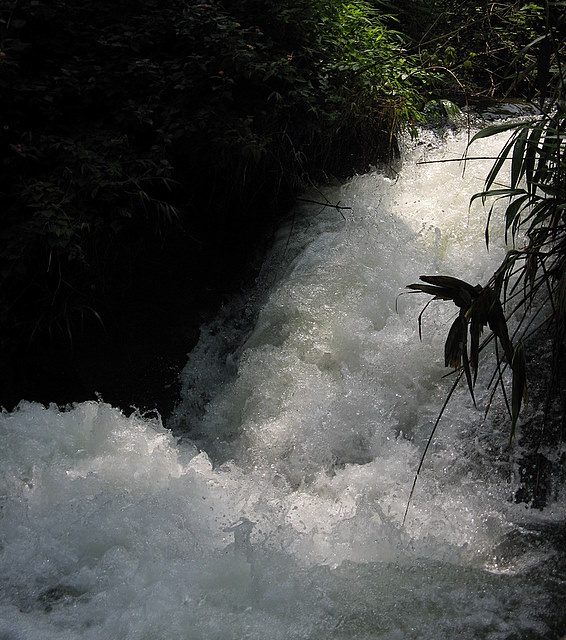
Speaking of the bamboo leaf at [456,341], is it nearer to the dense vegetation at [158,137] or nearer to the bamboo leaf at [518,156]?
the bamboo leaf at [518,156]

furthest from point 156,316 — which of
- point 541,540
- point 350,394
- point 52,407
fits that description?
point 541,540

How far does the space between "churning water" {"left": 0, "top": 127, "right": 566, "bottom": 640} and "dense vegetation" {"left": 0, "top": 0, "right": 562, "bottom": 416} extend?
1.17ft

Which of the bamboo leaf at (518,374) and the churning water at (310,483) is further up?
the bamboo leaf at (518,374)

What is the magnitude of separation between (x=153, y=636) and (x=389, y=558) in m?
0.78

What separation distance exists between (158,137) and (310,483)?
6.75ft

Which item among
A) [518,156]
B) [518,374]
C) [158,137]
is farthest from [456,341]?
[158,137]

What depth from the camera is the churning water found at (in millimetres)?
2145

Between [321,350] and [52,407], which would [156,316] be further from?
[321,350]

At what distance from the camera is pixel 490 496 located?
2.64 m

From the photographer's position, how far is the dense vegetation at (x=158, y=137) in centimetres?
381

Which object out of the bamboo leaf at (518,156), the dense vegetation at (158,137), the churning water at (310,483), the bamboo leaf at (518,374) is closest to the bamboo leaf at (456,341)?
the bamboo leaf at (518,374)

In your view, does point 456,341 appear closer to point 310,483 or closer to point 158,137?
point 310,483

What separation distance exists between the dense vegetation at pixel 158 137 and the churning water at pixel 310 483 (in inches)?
14.1

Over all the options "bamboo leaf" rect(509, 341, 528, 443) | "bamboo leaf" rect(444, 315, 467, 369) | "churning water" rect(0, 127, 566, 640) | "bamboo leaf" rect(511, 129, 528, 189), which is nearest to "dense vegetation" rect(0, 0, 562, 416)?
"churning water" rect(0, 127, 566, 640)
